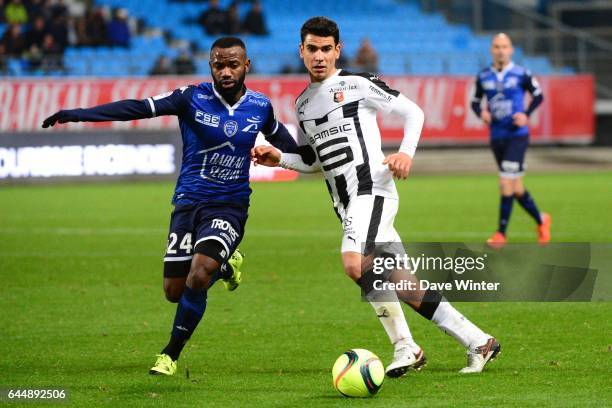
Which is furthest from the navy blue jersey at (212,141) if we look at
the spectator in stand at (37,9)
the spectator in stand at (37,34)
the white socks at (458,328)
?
the spectator in stand at (37,9)

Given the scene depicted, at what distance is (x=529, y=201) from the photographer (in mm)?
14250

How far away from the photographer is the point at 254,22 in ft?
105

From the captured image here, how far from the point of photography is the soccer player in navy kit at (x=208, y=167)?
7.24 m

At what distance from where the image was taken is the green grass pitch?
21.5 feet

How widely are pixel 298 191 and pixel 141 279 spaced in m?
12.3

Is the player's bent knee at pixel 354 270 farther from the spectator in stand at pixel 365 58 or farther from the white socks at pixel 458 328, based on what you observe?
the spectator in stand at pixel 365 58

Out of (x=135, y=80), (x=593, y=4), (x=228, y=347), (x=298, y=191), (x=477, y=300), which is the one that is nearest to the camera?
(x=228, y=347)

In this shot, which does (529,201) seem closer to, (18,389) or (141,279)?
(141,279)

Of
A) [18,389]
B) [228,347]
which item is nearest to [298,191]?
[228,347]

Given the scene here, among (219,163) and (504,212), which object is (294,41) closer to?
(504,212)

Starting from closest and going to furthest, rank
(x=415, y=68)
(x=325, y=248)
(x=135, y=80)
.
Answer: (x=325, y=248)
(x=135, y=80)
(x=415, y=68)

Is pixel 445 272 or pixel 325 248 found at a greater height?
pixel 445 272

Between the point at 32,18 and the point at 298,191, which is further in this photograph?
the point at 32,18

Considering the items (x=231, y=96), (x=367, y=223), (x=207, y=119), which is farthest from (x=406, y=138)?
(x=207, y=119)
